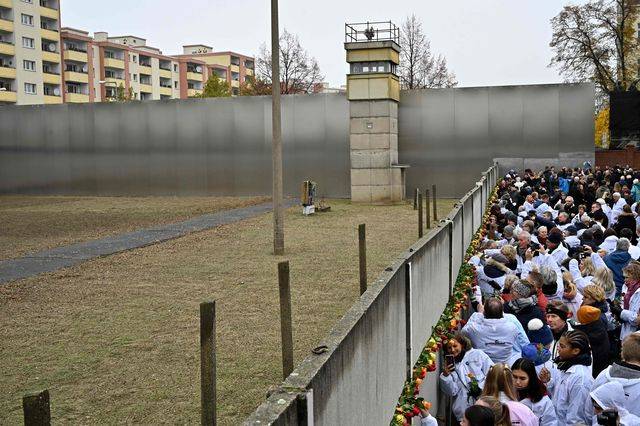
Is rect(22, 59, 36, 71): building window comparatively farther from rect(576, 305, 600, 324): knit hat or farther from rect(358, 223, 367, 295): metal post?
rect(576, 305, 600, 324): knit hat

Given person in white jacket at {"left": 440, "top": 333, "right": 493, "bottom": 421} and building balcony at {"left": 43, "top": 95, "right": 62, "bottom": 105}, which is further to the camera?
building balcony at {"left": 43, "top": 95, "right": 62, "bottom": 105}

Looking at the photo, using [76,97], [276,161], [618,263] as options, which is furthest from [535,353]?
[76,97]

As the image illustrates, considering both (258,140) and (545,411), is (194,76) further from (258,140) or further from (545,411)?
(545,411)

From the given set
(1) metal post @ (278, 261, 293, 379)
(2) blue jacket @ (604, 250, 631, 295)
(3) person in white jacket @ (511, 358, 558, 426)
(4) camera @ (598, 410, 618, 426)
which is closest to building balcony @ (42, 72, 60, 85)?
(2) blue jacket @ (604, 250, 631, 295)

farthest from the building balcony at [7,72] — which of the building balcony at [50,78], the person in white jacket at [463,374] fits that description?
the person in white jacket at [463,374]

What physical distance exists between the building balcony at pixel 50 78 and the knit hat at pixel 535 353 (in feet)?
256

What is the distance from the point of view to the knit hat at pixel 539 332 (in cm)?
746

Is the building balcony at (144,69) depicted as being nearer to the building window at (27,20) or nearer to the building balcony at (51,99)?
the building balcony at (51,99)

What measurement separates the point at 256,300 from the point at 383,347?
22.0 feet

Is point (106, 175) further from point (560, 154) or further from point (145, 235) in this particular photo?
point (560, 154)

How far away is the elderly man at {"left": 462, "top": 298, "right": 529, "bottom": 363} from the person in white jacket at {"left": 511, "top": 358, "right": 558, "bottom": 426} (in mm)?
1180

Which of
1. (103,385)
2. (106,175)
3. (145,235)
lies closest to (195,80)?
(106,175)

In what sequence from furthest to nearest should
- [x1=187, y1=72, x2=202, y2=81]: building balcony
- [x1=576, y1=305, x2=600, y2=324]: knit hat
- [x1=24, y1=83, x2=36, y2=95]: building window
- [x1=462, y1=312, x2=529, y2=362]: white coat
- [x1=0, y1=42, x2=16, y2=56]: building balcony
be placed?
[x1=187, y1=72, x2=202, y2=81]: building balcony, [x1=24, y1=83, x2=36, y2=95]: building window, [x1=0, y1=42, x2=16, y2=56]: building balcony, [x1=462, y1=312, x2=529, y2=362]: white coat, [x1=576, y1=305, x2=600, y2=324]: knit hat

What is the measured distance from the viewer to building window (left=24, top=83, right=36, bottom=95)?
2926 inches
